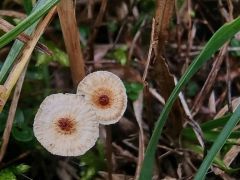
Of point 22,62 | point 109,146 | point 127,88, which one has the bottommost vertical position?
point 109,146

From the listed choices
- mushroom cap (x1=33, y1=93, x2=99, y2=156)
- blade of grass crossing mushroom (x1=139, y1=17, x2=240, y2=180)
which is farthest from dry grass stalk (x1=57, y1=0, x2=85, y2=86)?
blade of grass crossing mushroom (x1=139, y1=17, x2=240, y2=180)

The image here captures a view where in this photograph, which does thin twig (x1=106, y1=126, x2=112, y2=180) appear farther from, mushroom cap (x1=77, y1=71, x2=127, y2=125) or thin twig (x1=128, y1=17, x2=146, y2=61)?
thin twig (x1=128, y1=17, x2=146, y2=61)

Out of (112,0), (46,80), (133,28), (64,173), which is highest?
(112,0)

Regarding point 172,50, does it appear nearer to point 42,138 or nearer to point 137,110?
point 137,110

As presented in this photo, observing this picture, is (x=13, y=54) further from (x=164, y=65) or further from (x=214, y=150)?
(x=214, y=150)

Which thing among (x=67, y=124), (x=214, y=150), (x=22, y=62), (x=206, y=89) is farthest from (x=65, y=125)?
(x=206, y=89)

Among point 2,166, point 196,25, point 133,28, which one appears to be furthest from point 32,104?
point 196,25
